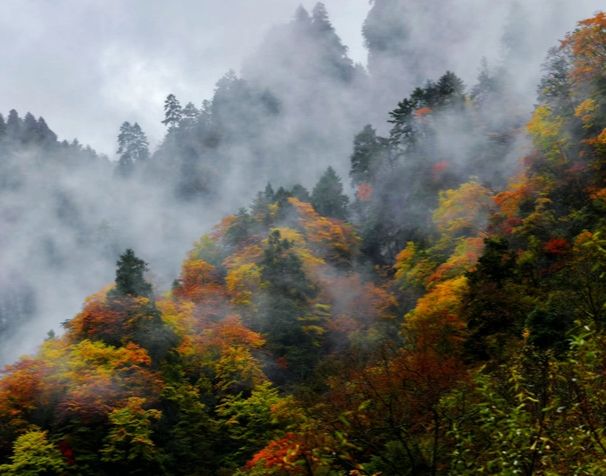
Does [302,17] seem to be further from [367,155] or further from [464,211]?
[464,211]

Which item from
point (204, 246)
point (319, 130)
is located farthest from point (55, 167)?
point (204, 246)

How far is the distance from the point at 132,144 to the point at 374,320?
73.7 metres

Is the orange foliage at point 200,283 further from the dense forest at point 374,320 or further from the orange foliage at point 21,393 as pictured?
the orange foliage at point 21,393

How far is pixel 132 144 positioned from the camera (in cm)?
10462

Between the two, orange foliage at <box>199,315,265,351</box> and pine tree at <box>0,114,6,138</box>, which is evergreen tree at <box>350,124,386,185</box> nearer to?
orange foliage at <box>199,315,265,351</box>

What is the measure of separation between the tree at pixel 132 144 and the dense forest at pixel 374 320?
18.4m

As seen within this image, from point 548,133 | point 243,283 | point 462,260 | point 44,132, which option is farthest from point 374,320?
point 44,132

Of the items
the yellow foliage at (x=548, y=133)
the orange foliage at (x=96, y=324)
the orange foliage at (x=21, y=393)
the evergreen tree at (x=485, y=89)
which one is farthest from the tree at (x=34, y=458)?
the evergreen tree at (x=485, y=89)

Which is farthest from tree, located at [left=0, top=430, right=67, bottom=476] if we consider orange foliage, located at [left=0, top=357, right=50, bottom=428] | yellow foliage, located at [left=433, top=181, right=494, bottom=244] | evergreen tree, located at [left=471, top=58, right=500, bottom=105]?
evergreen tree, located at [left=471, top=58, right=500, bottom=105]

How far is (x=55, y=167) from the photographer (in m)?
103

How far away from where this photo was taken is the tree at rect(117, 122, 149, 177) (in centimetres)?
10369

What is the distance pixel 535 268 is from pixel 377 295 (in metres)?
18.0

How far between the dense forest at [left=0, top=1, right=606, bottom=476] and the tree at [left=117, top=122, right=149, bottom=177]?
60.4 ft

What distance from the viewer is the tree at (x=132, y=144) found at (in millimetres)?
103688
